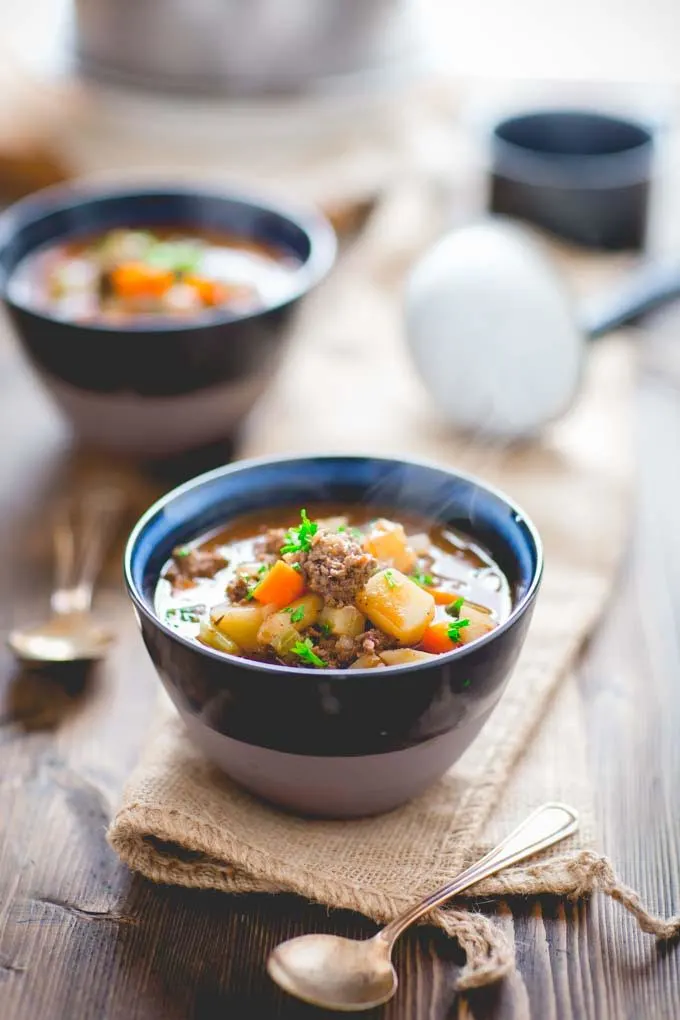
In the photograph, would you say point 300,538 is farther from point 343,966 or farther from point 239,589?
point 343,966

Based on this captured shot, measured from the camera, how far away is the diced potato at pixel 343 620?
1.67 m

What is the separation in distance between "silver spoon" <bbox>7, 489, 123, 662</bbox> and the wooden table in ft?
0.10

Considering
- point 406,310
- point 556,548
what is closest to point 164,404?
point 406,310

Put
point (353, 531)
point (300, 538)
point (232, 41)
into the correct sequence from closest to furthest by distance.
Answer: point (300, 538)
point (353, 531)
point (232, 41)

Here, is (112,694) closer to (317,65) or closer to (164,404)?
(164,404)

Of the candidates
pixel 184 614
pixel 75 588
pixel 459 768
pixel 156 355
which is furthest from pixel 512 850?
pixel 156 355

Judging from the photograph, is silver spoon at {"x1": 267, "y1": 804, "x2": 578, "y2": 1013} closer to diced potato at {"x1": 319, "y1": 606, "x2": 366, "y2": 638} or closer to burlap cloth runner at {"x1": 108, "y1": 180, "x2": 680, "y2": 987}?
burlap cloth runner at {"x1": 108, "y1": 180, "x2": 680, "y2": 987}

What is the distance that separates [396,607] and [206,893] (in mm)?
458

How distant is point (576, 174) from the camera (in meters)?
3.23

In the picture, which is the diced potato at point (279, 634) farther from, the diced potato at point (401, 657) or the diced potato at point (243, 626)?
the diced potato at point (401, 657)

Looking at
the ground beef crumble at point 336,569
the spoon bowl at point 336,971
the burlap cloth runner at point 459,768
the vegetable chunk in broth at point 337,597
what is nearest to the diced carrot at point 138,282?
the burlap cloth runner at point 459,768

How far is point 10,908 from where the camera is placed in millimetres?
1673

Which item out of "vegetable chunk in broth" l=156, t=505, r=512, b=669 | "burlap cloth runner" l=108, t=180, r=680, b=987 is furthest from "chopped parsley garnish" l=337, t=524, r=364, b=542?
"burlap cloth runner" l=108, t=180, r=680, b=987

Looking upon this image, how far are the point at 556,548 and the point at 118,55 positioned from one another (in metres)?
1.77
